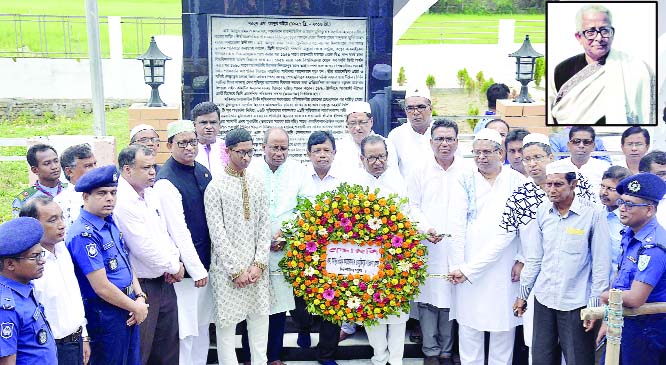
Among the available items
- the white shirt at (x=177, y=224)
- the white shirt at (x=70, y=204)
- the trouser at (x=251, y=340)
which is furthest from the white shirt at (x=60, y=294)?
the trouser at (x=251, y=340)

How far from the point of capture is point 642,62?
7840 mm

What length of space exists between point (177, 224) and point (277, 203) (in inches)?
35.6

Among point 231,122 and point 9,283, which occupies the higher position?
point 231,122

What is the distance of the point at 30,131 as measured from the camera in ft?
50.9

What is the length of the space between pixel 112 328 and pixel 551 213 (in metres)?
3.01

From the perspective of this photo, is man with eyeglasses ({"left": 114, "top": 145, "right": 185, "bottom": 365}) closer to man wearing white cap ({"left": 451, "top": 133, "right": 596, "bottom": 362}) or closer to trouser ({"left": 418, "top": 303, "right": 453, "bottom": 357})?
trouser ({"left": 418, "top": 303, "right": 453, "bottom": 357})

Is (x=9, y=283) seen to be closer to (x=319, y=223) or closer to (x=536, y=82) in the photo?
(x=319, y=223)

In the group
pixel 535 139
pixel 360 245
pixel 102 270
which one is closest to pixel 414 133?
pixel 535 139

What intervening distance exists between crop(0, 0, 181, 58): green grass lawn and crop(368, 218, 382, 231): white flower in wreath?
16.8 m

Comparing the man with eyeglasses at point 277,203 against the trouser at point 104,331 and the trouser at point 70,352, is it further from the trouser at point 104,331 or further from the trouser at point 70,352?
the trouser at point 70,352

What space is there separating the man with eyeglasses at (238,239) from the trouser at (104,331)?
3.03 ft

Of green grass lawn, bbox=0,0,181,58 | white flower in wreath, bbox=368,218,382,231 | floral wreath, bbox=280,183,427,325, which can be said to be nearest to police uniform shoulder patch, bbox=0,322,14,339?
floral wreath, bbox=280,183,427,325

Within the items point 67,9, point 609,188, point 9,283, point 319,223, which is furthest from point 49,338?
point 67,9

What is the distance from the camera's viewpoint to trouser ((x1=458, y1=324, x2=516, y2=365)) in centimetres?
591
